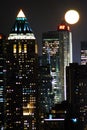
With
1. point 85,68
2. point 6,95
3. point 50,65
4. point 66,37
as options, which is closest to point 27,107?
point 6,95

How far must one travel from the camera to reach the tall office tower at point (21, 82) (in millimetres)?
55250

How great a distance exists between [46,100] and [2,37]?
7.87m

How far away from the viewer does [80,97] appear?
54.9m

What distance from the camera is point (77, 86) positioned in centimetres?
5669

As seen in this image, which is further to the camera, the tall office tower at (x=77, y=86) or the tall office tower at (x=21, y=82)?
the tall office tower at (x=21, y=82)

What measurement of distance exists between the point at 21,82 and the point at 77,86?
16.2ft

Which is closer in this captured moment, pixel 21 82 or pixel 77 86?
pixel 77 86

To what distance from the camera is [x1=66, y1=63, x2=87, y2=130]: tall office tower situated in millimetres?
53969

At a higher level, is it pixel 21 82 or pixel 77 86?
pixel 21 82

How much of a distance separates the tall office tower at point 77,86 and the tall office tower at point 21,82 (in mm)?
2986

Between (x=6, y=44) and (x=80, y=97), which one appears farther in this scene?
(x=6, y=44)

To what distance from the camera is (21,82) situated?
192 ft

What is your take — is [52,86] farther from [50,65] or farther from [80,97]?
[80,97]

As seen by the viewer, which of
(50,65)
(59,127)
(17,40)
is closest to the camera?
(59,127)
